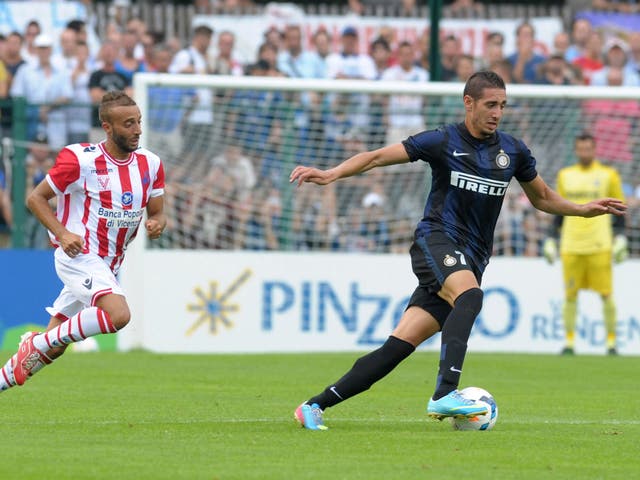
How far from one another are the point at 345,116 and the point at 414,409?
930 centimetres

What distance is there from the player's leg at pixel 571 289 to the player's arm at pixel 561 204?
329 inches

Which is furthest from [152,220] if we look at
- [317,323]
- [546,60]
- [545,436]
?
[546,60]

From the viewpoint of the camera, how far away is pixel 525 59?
21.0 metres

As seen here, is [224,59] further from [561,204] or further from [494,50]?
[561,204]

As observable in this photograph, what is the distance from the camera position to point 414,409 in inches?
393

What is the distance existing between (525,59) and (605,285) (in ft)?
16.4

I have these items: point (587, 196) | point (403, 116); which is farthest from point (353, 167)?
point (403, 116)

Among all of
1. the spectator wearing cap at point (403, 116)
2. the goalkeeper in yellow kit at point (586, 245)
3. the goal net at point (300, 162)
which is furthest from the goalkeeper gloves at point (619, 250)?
the spectator wearing cap at point (403, 116)

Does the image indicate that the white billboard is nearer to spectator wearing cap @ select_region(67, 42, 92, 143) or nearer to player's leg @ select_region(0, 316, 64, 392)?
spectator wearing cap @ select_region(67, 42, 92, 143)

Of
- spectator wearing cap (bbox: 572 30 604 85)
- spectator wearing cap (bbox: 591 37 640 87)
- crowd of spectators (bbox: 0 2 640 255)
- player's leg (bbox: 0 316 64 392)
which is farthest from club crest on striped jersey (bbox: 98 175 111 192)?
spectator wearing cap (bbox: 572 30 604 85)

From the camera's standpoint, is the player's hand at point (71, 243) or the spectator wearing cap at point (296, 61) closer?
the player's hand at point (71, 243)

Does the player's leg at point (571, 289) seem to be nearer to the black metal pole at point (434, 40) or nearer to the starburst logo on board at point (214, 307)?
the black metal pole at point (434, 40)

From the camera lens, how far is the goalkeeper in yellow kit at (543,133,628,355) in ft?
56.4

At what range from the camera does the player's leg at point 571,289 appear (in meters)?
17.2
